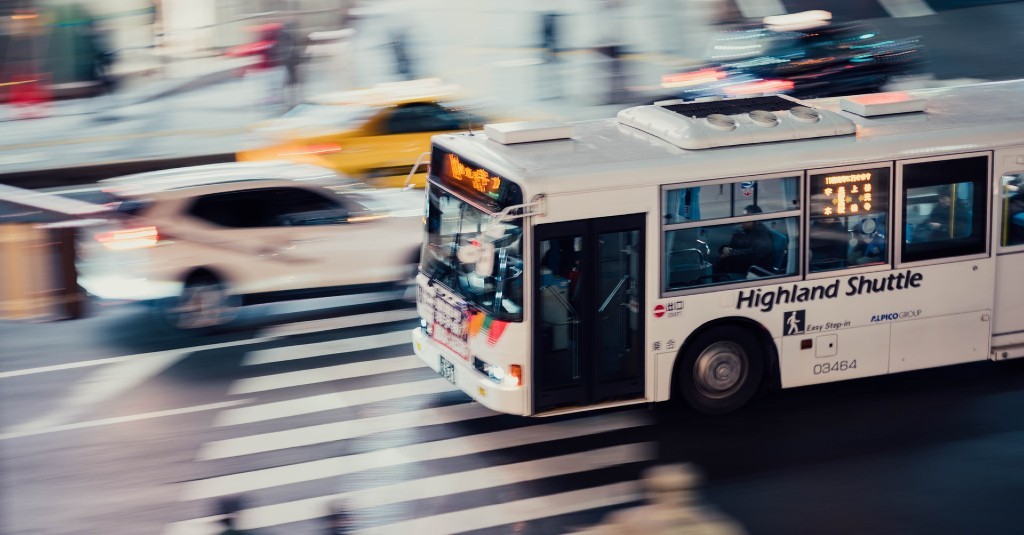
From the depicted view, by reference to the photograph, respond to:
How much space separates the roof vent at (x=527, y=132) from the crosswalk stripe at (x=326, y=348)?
318cm

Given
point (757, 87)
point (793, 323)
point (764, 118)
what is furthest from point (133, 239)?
point (757, 87)

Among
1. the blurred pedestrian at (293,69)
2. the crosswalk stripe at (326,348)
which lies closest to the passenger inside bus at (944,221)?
the crosswalk stripe at (326,348)

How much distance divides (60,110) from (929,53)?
18.5 meters

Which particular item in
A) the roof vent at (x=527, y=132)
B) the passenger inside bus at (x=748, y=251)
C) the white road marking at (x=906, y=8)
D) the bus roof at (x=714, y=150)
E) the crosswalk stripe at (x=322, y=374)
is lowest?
the crosswalk stripe at (x=322, y=374)

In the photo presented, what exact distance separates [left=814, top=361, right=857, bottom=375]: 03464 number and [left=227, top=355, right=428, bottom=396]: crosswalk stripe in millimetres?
3860

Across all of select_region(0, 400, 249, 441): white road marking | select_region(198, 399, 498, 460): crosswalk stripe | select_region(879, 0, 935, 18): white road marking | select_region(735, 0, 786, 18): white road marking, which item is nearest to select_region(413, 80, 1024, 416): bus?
select_region(198, 399, 498, 460): crosswalk stripe

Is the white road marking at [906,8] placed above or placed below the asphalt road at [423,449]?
above

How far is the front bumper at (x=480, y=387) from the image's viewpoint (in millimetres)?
10062

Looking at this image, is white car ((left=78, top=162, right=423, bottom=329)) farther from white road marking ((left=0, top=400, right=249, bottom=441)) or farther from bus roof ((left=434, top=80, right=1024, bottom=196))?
bus roof ((left=434, top=80, right=1024, bottom=196))

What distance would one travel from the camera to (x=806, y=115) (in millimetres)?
11023

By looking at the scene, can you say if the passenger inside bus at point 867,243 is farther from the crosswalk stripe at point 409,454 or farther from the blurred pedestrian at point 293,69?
the blurred pedestrian at point 293,69

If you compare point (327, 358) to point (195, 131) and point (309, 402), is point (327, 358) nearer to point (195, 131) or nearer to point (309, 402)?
point (309, 402)

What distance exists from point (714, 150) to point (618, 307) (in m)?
1.58

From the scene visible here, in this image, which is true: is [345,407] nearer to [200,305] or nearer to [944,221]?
[200,305]
